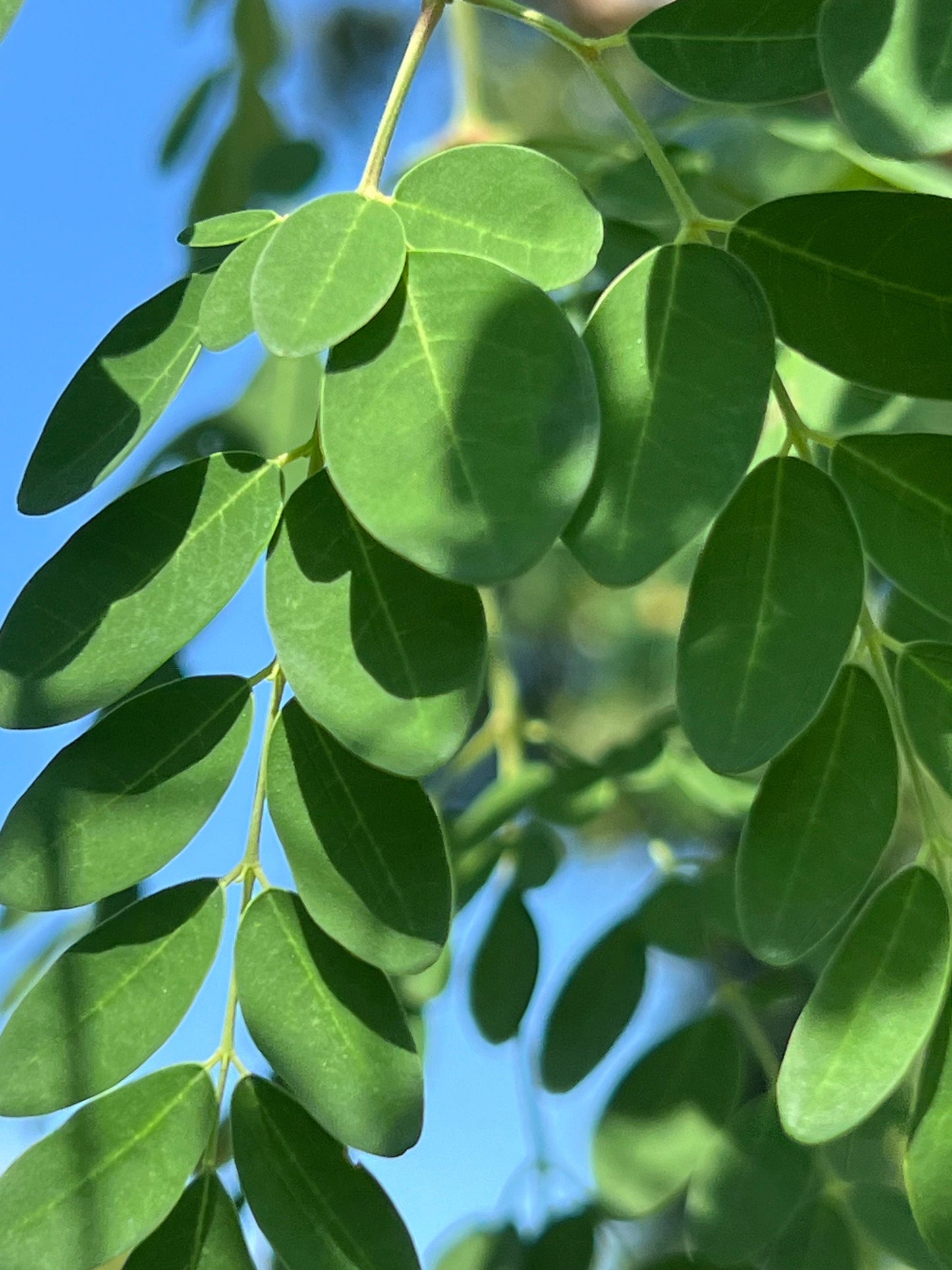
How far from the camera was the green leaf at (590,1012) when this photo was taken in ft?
2.48

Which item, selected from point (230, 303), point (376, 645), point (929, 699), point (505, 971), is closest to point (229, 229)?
point (230, 303)

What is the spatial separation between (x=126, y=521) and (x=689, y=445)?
6.2 inches

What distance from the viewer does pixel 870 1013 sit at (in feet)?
1.32

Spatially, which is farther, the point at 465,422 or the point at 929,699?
the point at 929,699

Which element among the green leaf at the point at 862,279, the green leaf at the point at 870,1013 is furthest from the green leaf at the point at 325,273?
the green leaf at the point at 870,1013

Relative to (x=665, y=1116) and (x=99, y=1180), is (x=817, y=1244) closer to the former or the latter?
(x=665, y=1116)

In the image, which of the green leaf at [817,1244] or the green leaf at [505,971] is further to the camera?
the green leaf at [505,971]

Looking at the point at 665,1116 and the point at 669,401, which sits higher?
the point at 669,401

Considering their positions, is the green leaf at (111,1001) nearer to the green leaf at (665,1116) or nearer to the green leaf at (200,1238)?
the green leaf at (200,1238)

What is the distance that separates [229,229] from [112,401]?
63mm

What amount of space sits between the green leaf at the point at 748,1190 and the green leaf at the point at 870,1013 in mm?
267

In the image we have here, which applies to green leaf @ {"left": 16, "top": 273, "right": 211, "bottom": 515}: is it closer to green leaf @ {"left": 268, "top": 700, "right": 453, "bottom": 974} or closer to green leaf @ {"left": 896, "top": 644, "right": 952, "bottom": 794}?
green leaf @ {"left": 268, "top": 700, "right": 453, "bottom": 974}

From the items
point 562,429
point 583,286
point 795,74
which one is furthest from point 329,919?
point 583,286

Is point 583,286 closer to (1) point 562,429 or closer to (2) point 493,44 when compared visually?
(1) point 562,429
